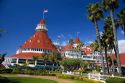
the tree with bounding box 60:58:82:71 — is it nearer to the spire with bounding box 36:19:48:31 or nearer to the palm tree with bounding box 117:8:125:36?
the spire with bounding box 36:19:48:31

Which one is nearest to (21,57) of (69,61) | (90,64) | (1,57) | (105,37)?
(69,61)

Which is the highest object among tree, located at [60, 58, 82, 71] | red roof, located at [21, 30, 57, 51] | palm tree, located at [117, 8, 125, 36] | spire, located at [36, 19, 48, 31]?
spire, located at [36, 19, 48, 31]

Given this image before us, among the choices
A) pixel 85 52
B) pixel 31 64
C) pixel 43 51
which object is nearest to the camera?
pixel 31 64

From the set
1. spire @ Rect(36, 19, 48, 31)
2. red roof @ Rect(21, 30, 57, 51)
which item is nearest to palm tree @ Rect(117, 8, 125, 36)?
red roof @ Rect(21, 30, 57, 51)

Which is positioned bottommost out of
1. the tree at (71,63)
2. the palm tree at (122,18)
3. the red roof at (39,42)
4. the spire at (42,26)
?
the tree at (71,63)

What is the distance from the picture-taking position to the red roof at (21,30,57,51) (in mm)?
114056

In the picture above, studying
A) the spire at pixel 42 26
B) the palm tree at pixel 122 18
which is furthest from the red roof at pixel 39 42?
the palm tree at pixel 122 18

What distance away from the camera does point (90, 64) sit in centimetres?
10944

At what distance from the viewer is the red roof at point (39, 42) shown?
114056 millimetres

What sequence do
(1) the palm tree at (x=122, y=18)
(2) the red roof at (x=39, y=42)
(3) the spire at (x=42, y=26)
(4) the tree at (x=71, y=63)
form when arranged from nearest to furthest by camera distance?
1. (1) the palm tree at (x=122, y=18)
2. (4) the tree at (x=71, y=63)
3. (2) the red roof at (x=39, y=42)
4. (3) the spire at (x=42, y=26)

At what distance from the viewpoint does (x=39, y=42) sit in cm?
11788

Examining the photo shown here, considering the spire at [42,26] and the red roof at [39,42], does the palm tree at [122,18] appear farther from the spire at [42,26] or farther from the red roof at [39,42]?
the spire at [42,26]

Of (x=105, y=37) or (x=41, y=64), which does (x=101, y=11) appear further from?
(x=41, y=64)

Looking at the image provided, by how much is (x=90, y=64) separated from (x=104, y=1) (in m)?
67.5
